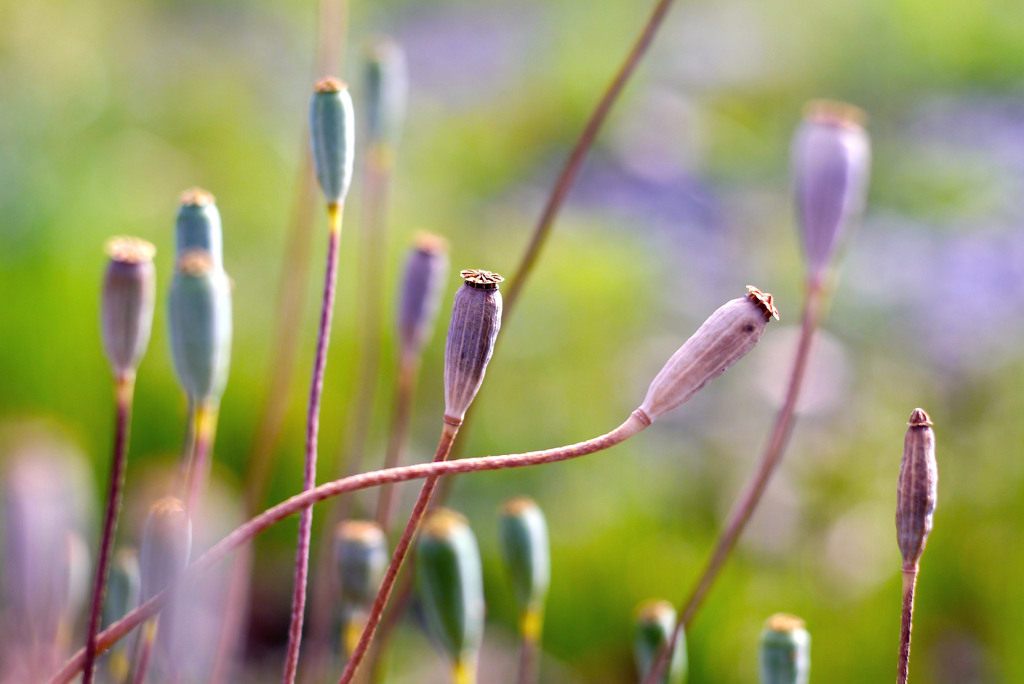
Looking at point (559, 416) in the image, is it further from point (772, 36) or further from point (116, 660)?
point (772, 36)

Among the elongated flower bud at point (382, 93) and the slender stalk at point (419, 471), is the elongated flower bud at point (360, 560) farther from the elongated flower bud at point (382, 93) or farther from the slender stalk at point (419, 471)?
the elongated flower bud at point (382, 93)

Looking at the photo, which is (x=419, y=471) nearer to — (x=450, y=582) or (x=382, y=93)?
(x=450, y=582)

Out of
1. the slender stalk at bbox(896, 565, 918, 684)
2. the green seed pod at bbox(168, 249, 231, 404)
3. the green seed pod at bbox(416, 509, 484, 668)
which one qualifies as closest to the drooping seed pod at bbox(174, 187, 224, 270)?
the green seed pod at bbox(168, 249, 231, 404)

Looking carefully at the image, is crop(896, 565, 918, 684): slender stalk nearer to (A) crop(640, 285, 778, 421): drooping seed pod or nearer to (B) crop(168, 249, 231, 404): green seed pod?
(A) crop(640, 285, 778, 421): drooping seed pod

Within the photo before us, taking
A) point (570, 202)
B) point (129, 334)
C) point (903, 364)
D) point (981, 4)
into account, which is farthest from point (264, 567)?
point (981, 4)

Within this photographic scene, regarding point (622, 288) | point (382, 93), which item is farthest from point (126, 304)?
point (622, 288)

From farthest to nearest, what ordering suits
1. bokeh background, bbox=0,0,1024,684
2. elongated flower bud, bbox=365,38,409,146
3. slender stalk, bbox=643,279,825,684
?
1. bokeh background, bbox=0,0,1024,684
2. elongated flower bud, bbox=365,38,409,146
3. slender stalk, bbox=643,279,825,684

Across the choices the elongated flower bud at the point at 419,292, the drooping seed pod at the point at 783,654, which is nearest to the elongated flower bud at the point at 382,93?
the elongated flower bud at the point at 419,292
